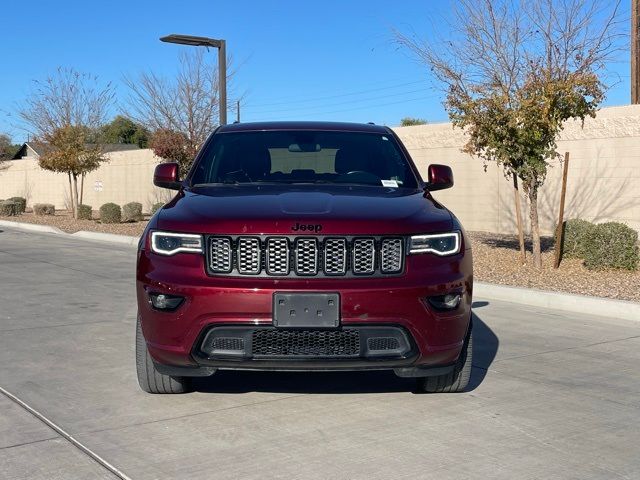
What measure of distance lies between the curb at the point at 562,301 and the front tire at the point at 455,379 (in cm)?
416

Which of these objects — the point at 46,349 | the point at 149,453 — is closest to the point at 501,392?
the point at 149,453

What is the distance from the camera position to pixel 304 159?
6125mm

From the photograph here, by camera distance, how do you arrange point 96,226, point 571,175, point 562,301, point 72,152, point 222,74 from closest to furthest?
point 562,301 < point 571,175 < point 222,74 < point 96,226 < point 72,152

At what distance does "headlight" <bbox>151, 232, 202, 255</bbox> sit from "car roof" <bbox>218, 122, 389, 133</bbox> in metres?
1.76

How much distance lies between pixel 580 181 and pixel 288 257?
1374 centimetres

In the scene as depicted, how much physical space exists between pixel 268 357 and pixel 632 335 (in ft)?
15.3

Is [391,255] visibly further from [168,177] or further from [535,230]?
[535,230]

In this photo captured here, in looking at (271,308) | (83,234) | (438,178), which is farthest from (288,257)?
(83,234)

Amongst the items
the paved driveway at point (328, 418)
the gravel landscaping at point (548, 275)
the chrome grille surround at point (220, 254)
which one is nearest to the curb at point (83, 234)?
the gravel landscaping at point (548, 275)

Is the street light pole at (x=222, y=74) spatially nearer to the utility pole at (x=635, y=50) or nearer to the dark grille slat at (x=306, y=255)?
the utility pole at (x=635, y=50)

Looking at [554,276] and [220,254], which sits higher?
[220,254]

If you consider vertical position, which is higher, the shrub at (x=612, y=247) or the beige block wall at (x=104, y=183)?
the beige block wall at (x=104, y=183)

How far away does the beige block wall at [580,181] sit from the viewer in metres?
15.9

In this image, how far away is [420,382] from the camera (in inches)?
208
